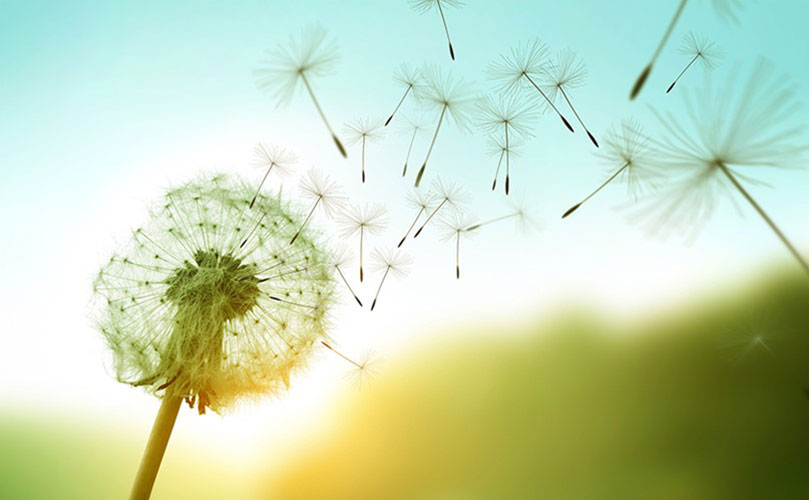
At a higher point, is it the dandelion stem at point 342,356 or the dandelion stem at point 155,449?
the dandelion stem at point 342,356

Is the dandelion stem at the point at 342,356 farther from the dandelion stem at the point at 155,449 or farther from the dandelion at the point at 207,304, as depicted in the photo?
the dandelion stem at the point at 155,449

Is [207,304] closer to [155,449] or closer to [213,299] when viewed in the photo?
[213,299]

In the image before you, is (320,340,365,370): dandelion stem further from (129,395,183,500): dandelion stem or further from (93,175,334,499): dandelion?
(129,395,183,500): dandelion stem

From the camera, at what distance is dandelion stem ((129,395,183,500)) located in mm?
718

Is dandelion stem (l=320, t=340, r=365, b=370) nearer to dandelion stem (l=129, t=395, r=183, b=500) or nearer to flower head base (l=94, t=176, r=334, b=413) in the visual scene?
flower head base (l=94, t=176, r=334, b=413)

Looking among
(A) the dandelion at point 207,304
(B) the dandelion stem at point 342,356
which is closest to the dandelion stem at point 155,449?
(A) the dandelion at point 207,304

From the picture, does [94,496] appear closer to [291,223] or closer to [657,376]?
[291,223]

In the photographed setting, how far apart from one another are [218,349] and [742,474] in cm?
→ 123

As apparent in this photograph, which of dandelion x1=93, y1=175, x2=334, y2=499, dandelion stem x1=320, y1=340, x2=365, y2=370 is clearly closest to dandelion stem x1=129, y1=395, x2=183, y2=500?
dandelion x1=93, y1=175, x2=334, y2=499

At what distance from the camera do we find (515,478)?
1063mm

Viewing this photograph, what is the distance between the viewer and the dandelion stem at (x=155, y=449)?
2.35 ft

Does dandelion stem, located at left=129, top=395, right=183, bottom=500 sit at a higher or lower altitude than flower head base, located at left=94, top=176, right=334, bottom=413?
lower

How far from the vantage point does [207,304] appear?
0.74m

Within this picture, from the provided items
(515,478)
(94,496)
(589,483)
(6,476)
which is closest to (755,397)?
(589,483)
